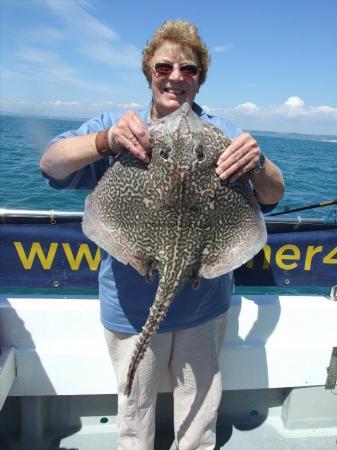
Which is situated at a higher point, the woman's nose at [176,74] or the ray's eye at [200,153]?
the woman's nose at [176,74]

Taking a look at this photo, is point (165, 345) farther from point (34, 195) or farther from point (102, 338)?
point (34, 195)

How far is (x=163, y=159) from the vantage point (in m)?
1.92

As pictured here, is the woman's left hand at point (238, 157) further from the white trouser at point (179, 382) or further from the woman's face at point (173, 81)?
the white trouser at point (179, 382)

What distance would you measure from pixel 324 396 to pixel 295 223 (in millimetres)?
1622

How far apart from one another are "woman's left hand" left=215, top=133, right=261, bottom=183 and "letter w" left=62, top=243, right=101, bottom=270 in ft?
5.56

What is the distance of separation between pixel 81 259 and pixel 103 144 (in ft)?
5.01

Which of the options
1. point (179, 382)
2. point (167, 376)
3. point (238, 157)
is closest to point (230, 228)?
point (238, 157)

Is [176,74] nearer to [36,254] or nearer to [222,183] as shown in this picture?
[222,183]

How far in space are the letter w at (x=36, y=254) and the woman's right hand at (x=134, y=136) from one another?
65.4 inches

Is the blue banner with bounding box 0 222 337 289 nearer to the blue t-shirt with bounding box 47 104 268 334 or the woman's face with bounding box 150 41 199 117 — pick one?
the blue t-shirt with bounding box 47 104 268 334

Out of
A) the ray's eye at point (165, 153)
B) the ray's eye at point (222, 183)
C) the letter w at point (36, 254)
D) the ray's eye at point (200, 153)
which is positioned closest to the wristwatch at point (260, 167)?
the ray's eye at point (222, 183)

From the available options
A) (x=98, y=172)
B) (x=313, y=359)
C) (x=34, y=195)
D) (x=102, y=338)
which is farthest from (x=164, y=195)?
(x=34, y=195)

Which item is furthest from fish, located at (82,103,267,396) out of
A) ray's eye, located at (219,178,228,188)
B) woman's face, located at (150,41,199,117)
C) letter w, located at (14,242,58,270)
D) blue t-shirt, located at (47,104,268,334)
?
letter w, located at (14,242,58,270)

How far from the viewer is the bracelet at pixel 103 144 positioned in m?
2.04
